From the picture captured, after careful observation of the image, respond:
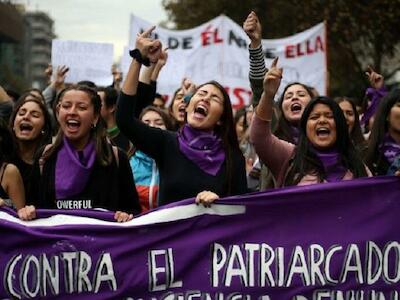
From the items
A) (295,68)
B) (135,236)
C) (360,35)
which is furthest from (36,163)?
(360,35)

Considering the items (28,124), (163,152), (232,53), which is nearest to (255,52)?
(163,152)

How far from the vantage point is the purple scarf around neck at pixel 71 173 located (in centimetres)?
376

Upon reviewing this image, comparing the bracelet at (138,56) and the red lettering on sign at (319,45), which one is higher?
the red lettering on sign at (319,45)

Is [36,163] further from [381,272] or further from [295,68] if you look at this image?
[295,68]

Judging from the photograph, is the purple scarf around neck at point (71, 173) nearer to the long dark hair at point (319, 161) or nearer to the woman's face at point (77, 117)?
the woman's face at point (77, 117)

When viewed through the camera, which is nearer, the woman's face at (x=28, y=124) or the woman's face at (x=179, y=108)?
the woman's face at (x=28, y=124)

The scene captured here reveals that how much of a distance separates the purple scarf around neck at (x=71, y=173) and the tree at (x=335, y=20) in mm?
16830

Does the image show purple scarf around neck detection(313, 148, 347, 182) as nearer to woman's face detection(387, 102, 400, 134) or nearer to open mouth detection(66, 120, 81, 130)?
woman's face detection(387, 102, 400, 134)

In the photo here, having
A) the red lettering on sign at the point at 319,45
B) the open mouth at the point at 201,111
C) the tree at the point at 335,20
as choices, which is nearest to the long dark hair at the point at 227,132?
the open mouth at the point at 201,111

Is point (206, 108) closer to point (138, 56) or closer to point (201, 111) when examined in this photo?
point (201, 111)

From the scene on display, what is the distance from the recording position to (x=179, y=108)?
561cm

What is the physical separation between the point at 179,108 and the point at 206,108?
1.70m

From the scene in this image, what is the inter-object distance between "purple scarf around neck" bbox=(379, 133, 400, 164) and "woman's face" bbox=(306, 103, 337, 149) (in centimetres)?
64

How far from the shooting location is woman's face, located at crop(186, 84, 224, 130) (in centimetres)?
390
